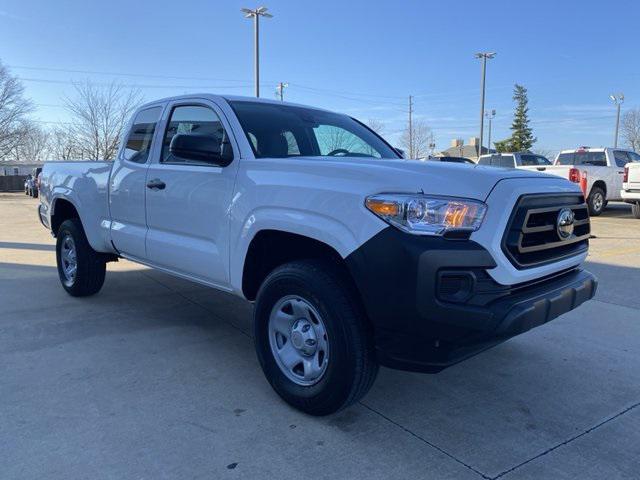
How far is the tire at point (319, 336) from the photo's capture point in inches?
111

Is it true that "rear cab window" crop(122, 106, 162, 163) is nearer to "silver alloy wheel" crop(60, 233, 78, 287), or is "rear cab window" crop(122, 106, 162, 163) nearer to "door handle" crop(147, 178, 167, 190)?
"door handle" crop(147, 178, 167, 190)

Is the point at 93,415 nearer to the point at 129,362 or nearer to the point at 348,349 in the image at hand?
the point at 129,362

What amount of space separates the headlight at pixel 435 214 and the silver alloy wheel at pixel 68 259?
424cm

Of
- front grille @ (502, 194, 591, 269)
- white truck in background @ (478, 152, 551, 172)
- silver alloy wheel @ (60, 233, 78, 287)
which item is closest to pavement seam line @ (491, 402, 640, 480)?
front grille @ (502, 194, 591, 269)

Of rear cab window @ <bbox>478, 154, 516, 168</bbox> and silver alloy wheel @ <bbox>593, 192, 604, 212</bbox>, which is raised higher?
rear cab window @ <bbox>478, 154, 516, 168</bbox>

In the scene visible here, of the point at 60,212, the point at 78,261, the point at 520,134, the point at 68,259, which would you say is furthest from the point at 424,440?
the point at 520,134

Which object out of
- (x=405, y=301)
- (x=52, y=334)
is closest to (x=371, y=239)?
(x=405, y=301)

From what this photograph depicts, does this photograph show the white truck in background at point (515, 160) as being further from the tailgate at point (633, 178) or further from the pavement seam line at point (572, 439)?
the pavement seam line at point (572, 439)

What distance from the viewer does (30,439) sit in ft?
9.35

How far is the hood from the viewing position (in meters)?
2.67

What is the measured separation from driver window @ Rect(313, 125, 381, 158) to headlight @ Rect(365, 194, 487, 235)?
1.72 metres

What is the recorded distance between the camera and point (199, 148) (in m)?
3.46

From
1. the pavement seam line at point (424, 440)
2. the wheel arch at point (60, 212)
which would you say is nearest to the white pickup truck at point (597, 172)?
the wheel arch at point (60, 212)

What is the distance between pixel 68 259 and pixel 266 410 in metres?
3.79
